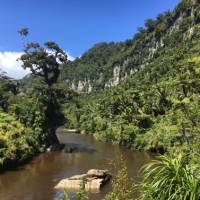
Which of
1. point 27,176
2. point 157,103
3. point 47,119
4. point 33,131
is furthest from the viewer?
point 157,103

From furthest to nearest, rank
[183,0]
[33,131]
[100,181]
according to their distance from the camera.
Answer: [183,0] < [33,131] < [100,181]

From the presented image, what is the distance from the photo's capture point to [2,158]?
47.8 meters

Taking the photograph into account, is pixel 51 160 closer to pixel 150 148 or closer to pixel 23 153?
pixel 23 153

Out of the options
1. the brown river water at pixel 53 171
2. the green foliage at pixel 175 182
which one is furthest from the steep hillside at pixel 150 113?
the green foliage at pixel 175 182

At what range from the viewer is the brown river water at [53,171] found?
124 feet

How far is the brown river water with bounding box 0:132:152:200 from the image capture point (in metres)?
37.9

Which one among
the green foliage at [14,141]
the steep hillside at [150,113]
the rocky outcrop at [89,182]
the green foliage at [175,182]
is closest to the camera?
the green foliage at [175,182]

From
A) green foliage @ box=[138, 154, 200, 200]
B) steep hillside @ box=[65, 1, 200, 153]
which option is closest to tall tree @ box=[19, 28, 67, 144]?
steep hillside @ box=[65, 1, 200, 153]

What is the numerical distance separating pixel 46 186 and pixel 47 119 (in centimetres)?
3248

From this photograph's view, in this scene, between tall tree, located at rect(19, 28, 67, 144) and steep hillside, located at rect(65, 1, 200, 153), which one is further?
tall tree, located at rect(19, 28, 67, 144)

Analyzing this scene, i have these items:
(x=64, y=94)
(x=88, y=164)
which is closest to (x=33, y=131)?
(x=64, y=94)

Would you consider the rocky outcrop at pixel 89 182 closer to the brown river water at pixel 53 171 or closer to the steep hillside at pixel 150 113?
the brown river water at pixel 53 171

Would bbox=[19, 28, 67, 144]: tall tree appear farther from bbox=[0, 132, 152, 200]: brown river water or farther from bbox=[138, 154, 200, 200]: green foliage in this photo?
bbox=[138, 154, 200, 200]: green foliage

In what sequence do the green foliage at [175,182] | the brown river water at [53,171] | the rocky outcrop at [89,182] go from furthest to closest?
the rocky outcrop at [89,182]
the brown river water at [53,171]
the green foliage at [175,182]
